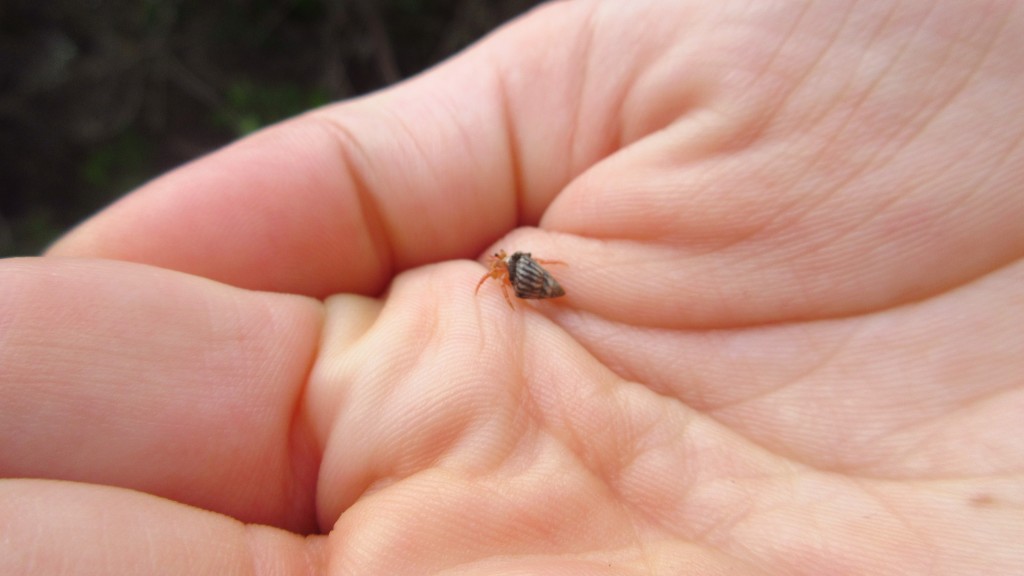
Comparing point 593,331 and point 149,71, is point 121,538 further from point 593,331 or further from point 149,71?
point 149,71

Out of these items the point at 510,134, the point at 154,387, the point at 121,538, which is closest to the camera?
the point at 121,538

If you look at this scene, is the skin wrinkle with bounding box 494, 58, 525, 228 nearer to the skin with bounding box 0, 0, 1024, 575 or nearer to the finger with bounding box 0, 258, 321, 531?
the skin with bounding box 0, 0, 1024, 575

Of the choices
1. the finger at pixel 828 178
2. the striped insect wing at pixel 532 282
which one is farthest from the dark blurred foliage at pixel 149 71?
the finger at pixel 828 178

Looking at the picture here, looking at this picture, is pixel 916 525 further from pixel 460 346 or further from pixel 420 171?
pixel 420 171

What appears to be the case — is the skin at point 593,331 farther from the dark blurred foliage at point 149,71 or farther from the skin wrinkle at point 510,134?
the dark blurred foliage at point 149,71

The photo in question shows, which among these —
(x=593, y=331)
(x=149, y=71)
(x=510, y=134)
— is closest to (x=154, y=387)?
(x=593, y=331)

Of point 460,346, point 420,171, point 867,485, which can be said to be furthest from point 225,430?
point 867,485

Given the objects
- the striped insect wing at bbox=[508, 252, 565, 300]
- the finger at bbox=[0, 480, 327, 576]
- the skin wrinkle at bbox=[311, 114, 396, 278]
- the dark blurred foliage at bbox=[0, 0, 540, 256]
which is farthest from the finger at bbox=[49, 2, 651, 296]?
the dark blurred foliage at bbox=[0, 0, 540, 256]
